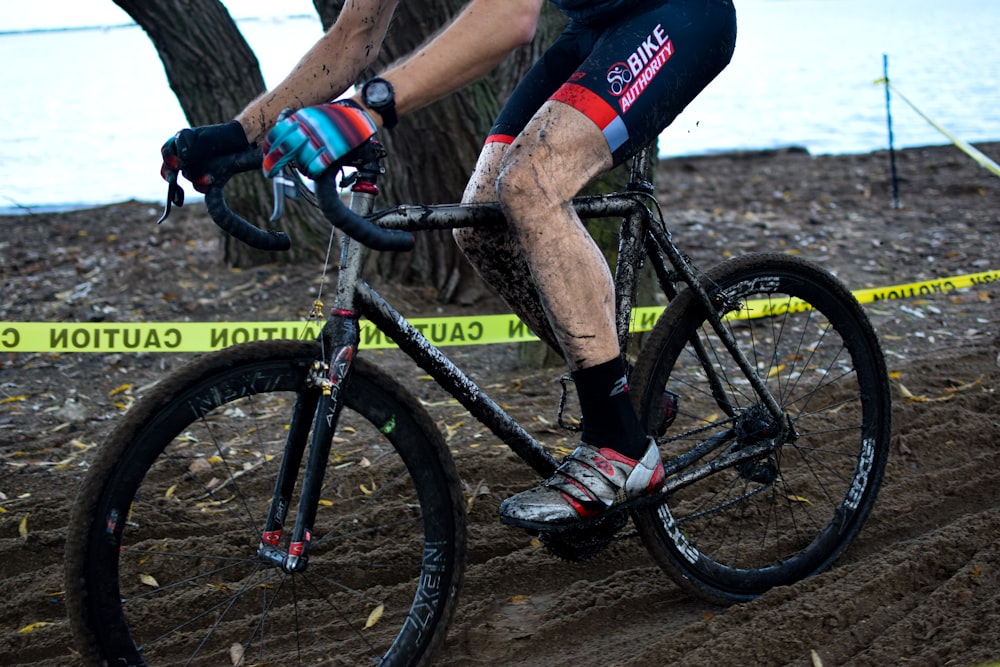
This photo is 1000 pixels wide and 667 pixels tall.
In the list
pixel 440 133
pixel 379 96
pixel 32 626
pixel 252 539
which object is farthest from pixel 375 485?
pixel 440 133

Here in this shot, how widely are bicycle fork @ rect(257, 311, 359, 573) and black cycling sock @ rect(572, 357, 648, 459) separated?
0.66m

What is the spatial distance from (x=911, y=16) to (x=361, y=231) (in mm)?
25580

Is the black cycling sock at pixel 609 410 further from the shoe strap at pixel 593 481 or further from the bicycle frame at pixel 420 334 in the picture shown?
the bicycle frame at pixel 420 334

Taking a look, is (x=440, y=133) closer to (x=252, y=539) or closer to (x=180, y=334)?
(x=180, y=334)

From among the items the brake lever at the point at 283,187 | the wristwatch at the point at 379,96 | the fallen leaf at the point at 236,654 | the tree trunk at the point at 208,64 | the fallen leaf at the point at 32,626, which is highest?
the tree trunk at the point at 208,64

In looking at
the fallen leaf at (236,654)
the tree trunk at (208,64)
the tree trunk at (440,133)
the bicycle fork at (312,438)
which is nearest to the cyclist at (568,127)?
the bicycle fork at (312,438)

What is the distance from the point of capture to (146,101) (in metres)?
13.9

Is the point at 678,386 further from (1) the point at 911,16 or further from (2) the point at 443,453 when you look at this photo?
(1) the point at 911,16

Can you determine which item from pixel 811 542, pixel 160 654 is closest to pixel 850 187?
pixel 811 542

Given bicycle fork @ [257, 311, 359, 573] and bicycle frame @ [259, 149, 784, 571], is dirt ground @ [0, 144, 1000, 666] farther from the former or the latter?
bicycle fork @ [257, 311, 359, 573]

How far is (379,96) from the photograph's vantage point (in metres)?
2.37

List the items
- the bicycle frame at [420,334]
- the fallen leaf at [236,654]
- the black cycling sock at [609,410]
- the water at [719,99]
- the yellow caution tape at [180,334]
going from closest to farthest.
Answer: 1. the bicycle frame at [420,334]
2. the black cycling sock at [609,410]
3. the fallen leaf at [236,654]
4. the yellow caution tape at [180,334]
5. the water at [719,99]

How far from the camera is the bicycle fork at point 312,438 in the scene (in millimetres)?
2523

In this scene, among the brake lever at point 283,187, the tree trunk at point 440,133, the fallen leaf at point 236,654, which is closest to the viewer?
the brake lever at point 283,187
